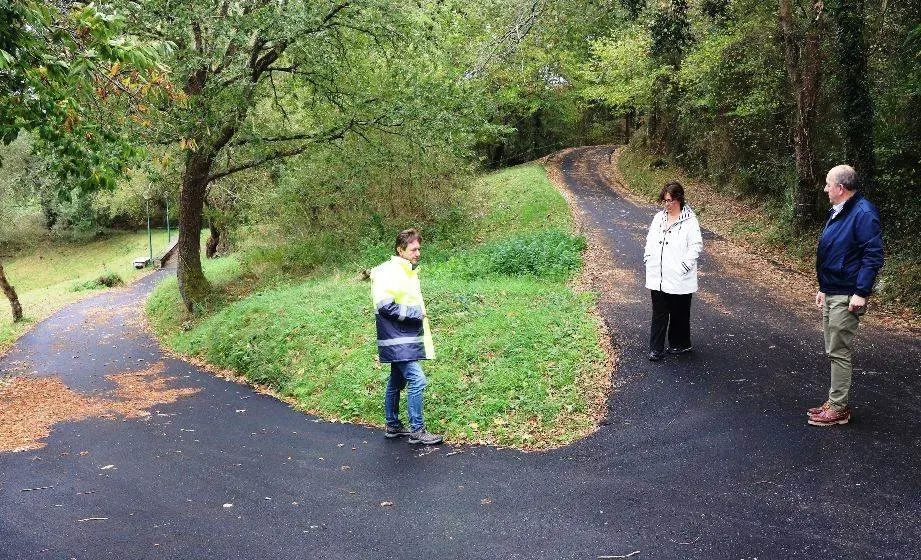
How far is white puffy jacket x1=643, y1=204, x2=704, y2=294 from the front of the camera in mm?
7430

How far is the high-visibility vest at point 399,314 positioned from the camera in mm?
6168

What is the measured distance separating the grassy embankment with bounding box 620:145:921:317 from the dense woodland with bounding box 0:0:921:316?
0.27ft

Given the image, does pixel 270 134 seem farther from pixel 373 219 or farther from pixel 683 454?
→ pixel 683 454

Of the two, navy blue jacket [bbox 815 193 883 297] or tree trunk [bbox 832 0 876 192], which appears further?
tree trunk [bbox 832 0 876 192]

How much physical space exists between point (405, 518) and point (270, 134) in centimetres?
1492

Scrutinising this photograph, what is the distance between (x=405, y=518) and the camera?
4754 millimetres

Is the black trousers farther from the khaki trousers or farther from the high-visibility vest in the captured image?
the high-visibility vest

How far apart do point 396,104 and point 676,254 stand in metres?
10.0

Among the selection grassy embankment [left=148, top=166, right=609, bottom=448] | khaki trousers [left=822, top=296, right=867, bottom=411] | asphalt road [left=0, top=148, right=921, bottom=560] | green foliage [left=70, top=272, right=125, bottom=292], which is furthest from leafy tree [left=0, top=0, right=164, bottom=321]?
green foliage [left=70, top=272, right=125, bottom=292]

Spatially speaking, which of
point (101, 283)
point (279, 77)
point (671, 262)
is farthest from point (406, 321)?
point (101, 283)

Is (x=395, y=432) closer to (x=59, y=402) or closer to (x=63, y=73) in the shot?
(x=63, y=73)

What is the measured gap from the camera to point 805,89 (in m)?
14.2

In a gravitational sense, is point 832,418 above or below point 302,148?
below

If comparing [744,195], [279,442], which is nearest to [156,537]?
[279,442]
